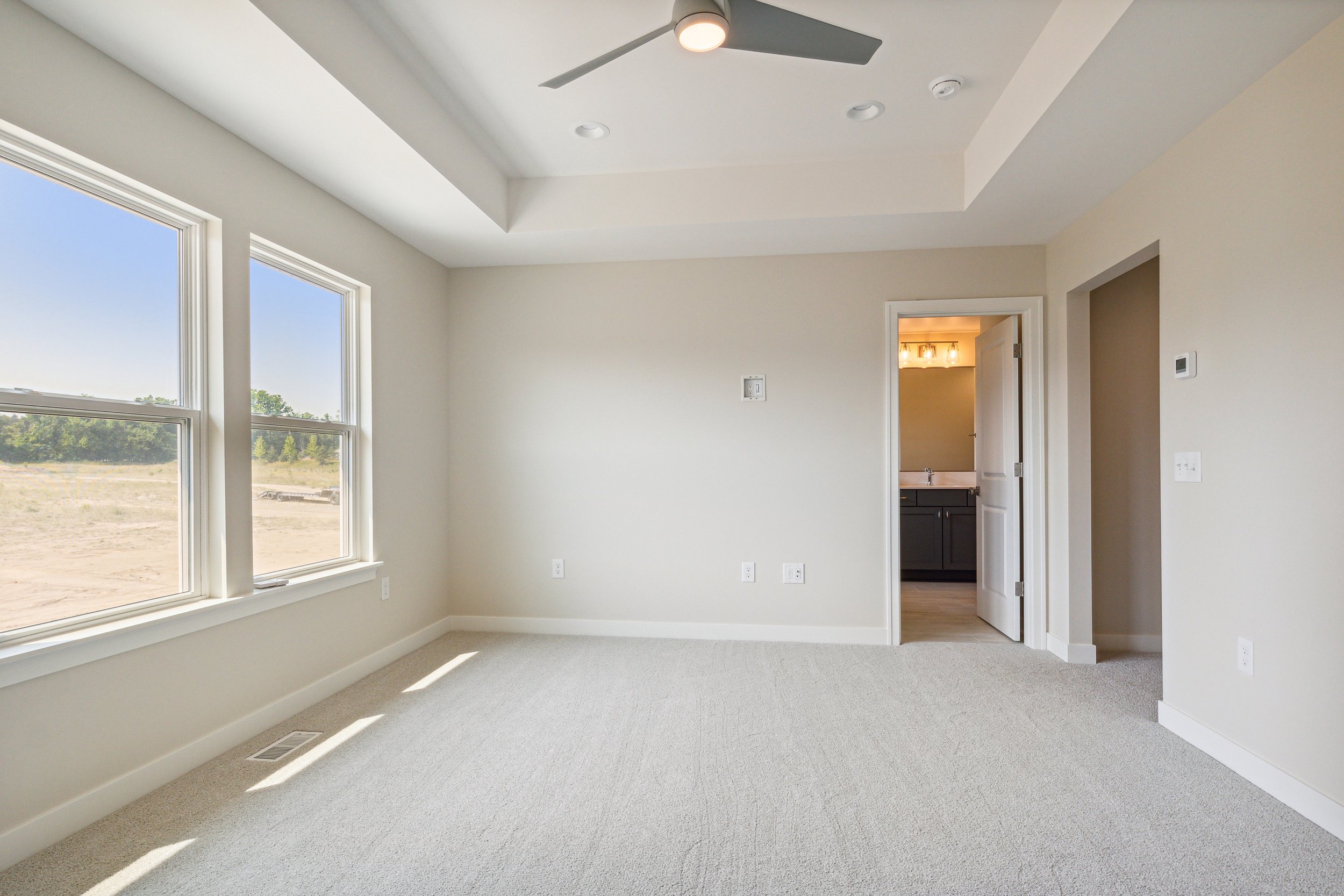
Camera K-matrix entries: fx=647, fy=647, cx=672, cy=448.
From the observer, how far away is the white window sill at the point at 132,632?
5.84ft

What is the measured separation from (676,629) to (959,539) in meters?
3.20

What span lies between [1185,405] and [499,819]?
2889 millimetres

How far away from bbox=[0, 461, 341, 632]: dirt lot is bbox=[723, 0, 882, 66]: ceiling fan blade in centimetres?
242

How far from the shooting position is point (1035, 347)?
3766mm

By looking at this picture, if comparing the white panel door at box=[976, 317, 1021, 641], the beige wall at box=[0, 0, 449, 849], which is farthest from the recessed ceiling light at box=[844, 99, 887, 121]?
the beige wall at box=[0, 0, 449, 849]

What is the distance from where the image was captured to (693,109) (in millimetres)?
2869

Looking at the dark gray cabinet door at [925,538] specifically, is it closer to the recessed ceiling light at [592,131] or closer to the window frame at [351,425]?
the recessed ceiling light at [592,131]

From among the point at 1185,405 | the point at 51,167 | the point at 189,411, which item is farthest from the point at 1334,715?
the point at 51,167

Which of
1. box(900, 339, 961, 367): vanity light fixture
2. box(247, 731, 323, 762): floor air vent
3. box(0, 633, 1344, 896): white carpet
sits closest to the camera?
box(0, 633, 1344, 896): white carpet

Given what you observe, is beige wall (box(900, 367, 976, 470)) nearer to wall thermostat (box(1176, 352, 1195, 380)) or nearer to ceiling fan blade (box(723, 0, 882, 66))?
wall thermostat (box(1176, 352, 1195, 380))

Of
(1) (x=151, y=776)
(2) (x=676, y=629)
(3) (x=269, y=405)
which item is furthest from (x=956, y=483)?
(1) (x=151, y=776)

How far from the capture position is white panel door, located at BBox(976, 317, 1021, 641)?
3893 mm

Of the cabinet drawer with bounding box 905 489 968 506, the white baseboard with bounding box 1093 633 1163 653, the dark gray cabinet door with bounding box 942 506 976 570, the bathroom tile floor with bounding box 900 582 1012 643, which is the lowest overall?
the bathroom tile floor with bounding box 900 582 1012 643

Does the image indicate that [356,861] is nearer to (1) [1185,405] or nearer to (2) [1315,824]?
(2) [1315,824]
